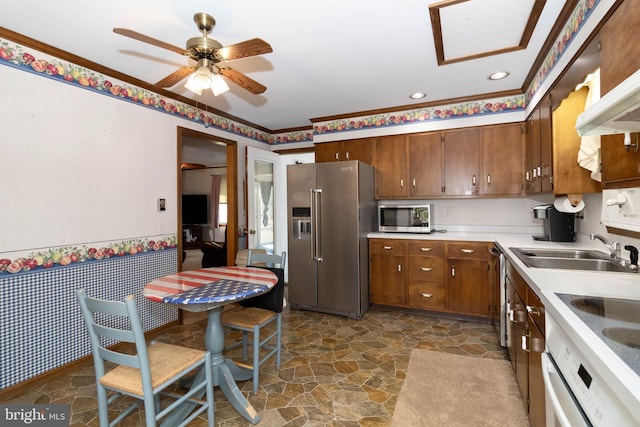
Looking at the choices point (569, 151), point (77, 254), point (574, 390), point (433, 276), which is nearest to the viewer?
point (574, 390)

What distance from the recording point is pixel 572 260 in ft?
6.59

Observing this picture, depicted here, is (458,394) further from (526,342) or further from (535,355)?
(535,355)

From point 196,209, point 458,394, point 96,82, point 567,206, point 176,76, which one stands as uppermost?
point 96,82

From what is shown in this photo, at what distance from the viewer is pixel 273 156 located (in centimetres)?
458

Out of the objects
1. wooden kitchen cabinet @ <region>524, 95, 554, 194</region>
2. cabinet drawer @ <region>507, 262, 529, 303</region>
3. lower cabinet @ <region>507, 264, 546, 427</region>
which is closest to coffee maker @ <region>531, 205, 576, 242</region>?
wooden kitchen cabinet @ <region>524, 95, 554, 194</region>

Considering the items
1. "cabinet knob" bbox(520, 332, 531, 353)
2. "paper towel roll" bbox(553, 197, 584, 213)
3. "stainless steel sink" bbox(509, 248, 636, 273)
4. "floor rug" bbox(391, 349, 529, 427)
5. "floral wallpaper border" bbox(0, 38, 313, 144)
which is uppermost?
"floral wallpaper border" bbox(0, 38, 313, 144)

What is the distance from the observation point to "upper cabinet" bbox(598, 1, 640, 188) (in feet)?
4.02

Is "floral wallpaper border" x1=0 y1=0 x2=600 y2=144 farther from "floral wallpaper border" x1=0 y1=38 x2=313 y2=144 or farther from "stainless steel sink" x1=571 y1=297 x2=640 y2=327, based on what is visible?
"stainless steel sink" x1=571 y1=297 x2=640 y2=327

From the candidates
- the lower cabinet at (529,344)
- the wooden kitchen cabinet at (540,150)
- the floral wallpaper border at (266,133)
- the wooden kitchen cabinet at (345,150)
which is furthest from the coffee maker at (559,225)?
the wooden kitchen cabinet at (345,150)

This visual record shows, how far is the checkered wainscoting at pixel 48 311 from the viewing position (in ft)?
7.01

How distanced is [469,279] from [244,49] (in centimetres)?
304

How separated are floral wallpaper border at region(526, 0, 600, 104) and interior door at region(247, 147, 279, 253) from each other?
10.5 ft

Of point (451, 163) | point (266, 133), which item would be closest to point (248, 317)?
point (451, 163)

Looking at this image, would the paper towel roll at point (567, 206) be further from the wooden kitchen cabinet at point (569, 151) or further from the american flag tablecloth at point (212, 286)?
the american flag tablecloth at point (212, 286)
